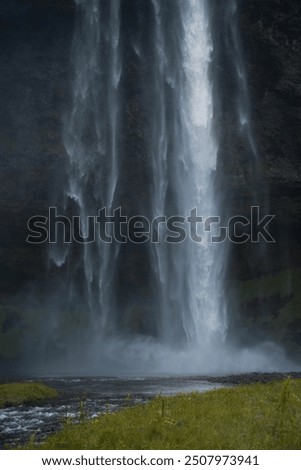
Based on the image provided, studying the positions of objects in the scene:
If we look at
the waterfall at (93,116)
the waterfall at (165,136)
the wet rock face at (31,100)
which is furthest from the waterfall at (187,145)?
the wet rock face at (31,100)

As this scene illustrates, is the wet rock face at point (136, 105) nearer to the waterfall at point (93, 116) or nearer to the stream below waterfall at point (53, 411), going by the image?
the waterfall at point (93, 116)

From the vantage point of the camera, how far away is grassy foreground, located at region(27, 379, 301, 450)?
12.0m

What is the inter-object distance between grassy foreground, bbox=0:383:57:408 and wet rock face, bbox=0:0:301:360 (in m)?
44.1

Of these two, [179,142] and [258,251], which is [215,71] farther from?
[258,251]

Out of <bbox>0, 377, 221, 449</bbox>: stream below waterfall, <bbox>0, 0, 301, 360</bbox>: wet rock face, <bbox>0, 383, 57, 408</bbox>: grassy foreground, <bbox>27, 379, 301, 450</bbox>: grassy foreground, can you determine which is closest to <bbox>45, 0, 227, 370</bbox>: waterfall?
<bbox>0, 0, 301, 360</bbox>: wet rock face

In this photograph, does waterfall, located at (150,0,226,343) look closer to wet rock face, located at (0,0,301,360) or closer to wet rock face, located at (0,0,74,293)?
wet rock face, located at (0,0,301,360)

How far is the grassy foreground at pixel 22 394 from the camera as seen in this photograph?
27.5m

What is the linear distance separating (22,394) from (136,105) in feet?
163

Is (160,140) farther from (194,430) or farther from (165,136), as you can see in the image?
(194,430)

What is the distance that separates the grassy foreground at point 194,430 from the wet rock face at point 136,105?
185 ft

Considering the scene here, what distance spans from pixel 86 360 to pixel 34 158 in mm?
28477

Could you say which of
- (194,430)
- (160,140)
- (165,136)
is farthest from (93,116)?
(194,430)

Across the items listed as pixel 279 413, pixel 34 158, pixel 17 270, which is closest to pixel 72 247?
pixel 17 270

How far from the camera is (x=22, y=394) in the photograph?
28.6 meters
